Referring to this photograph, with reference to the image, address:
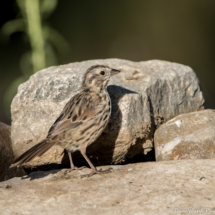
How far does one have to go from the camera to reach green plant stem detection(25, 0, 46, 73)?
6.33 metres

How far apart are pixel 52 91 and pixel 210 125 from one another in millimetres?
2249

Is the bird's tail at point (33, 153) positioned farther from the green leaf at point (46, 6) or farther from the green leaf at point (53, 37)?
the green leaf at point (46, 6)

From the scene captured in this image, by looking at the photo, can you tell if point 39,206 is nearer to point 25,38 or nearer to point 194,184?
point 194,184

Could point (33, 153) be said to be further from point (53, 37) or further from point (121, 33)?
point (121, 33)

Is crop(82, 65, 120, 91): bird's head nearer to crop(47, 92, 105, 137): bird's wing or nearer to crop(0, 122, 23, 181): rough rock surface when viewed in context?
crop(47, 92, 105, 137): bird's wing

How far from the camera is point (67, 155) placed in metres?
4.56

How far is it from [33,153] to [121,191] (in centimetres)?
117

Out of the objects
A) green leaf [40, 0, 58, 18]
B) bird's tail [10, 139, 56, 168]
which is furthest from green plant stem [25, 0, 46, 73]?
bird's tail [10, 139, 56, 168]

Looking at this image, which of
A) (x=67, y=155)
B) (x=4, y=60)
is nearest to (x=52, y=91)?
(x=67, y=155)

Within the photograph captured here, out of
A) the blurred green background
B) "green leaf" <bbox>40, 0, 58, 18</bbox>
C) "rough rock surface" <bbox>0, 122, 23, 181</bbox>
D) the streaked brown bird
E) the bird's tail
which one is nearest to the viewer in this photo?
the bird's tail

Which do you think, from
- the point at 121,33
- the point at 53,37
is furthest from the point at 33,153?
the point at 121,33

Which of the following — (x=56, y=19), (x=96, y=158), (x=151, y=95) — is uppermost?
(x=56, y=19)

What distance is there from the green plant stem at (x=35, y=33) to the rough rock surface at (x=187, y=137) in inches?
119

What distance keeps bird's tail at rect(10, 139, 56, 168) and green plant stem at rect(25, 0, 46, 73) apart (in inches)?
116
